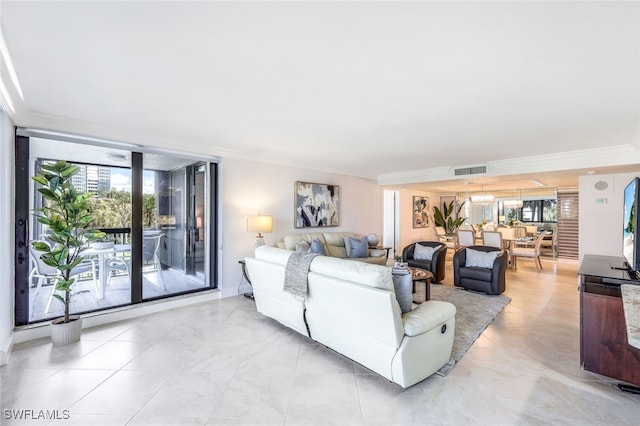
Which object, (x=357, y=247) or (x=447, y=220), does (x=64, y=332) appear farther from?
(x=447, y=220)

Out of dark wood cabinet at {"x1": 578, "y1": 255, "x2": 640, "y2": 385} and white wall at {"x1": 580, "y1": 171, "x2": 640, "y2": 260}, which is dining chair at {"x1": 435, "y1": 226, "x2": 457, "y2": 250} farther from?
dark wood cabinet at {"x1": 578, "y1": 255, "x2": 640, "y2": 385}

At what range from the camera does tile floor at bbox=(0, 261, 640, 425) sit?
6.37 ft

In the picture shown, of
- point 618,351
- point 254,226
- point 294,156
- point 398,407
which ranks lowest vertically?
point 398,407

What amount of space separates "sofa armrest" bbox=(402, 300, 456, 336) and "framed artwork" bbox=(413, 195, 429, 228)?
7266mm

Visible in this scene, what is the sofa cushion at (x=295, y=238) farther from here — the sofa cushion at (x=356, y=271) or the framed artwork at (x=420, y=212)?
the framed artwork at (x=420, y=212)

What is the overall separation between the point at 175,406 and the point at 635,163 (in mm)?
6612

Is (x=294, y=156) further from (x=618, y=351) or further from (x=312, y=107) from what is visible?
(x=618, y=351)

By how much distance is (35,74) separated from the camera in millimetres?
2193

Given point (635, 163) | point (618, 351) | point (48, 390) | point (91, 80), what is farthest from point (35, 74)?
point (635, 163)

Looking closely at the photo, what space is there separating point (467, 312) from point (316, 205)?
3482mm

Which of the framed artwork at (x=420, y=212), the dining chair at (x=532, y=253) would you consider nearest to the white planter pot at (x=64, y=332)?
the dining chair at (x=532, y=253)

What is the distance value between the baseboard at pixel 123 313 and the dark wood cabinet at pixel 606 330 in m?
4.55

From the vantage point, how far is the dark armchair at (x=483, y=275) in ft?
15.2

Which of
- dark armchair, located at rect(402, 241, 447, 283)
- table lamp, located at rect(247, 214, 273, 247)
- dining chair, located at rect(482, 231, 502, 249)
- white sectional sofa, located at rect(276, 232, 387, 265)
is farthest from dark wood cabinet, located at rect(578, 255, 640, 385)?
dining chair, located at rect(482, 231, 502, 249)
